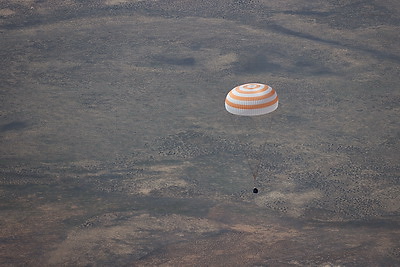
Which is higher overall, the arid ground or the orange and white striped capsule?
the orange and white striped capsule

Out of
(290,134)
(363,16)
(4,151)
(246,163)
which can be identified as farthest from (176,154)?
(363,16)

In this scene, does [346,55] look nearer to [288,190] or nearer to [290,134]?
[290,134]

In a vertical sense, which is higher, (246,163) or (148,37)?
(148,37)

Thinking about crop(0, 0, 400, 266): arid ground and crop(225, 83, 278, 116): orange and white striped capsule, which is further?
crop(225, 83, 278, 116): orange and white striped capsule

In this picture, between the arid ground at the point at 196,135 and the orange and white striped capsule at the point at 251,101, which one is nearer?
the arid ground at the point at 196,135

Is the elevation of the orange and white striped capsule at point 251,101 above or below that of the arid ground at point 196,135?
above
